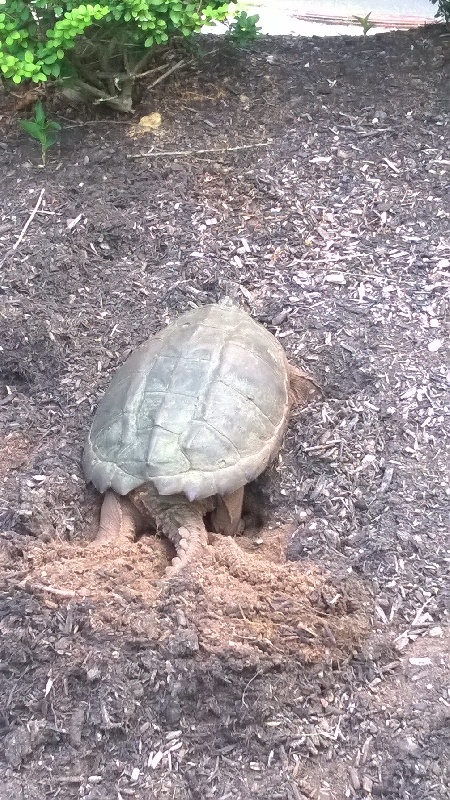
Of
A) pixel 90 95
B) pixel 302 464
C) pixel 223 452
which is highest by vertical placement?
pixel 90 95

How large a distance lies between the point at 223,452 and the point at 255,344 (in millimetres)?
623

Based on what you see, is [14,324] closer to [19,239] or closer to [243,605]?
Answer: [19,239]

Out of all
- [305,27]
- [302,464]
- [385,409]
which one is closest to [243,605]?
[302,464]

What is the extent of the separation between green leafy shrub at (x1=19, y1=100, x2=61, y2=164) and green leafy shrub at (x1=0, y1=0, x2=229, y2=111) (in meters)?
0.25

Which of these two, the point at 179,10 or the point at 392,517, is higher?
the point at 179,10

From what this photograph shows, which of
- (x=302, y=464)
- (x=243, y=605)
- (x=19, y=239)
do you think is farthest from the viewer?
(x=19, y=239)

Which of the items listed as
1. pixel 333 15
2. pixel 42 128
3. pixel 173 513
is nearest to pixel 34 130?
pixel 42 128

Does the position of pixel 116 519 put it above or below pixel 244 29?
below

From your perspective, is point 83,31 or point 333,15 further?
point 333,15

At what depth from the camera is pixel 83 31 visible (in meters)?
3.95

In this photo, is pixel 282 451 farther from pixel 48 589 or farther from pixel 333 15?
pixel 333 15

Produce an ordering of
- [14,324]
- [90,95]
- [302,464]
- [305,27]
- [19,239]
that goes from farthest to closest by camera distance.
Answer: [305,27]
[90,95]
[19,239]
[14,324]
[302,464]

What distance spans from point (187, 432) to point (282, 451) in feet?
1.89

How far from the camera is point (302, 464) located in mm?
3293
